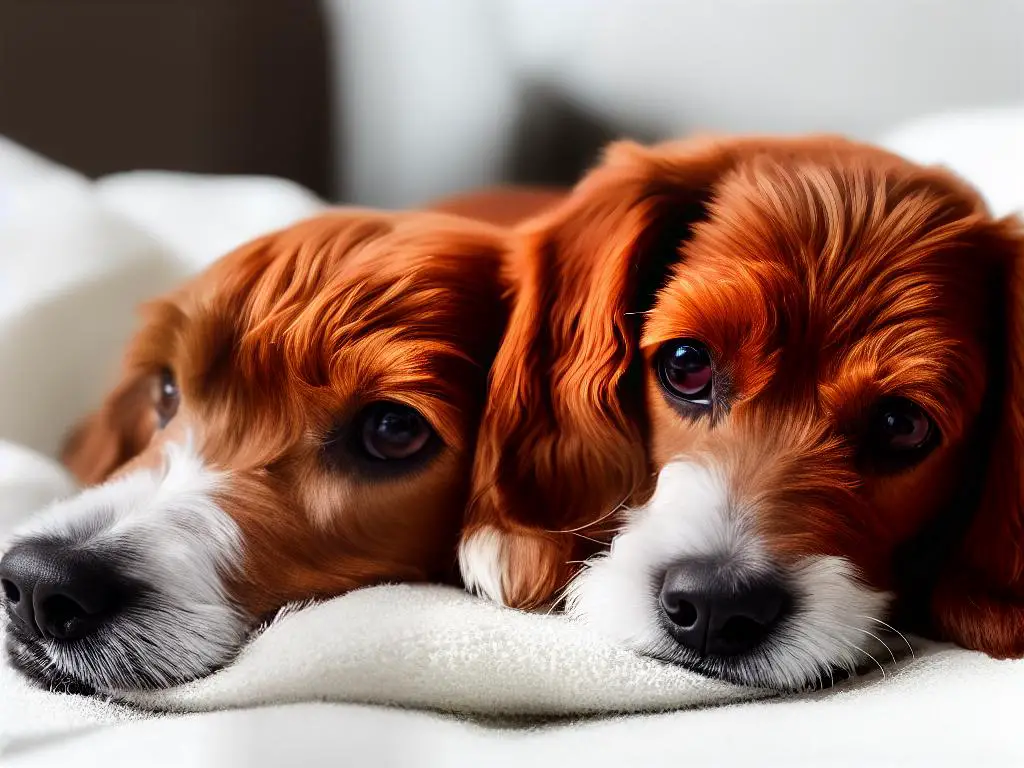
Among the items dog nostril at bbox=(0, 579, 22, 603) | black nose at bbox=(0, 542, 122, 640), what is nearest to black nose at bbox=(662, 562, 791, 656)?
black nose at bbox=(0, 542, 122, 640)

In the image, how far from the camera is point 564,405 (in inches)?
52.8

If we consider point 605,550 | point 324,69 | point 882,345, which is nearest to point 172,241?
point 324,69

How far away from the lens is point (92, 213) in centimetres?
189

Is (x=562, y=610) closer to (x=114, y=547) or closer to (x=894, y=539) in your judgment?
(x=894, y=539)

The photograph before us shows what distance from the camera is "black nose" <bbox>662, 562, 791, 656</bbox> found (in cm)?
113

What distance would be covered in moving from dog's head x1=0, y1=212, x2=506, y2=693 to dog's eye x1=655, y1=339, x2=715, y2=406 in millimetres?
237

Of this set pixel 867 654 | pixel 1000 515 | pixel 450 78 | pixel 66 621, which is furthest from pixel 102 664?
pixel 450 78

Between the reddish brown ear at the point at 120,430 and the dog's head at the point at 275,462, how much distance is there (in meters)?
0.12

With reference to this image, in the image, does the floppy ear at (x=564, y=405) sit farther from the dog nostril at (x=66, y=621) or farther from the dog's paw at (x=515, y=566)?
the dog nostril at (x=66, y=621)

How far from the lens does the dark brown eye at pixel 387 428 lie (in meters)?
1.30

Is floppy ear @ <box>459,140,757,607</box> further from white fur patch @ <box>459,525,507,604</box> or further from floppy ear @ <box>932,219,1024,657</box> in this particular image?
floppy ear @ <box>932,219,1024,657</box>

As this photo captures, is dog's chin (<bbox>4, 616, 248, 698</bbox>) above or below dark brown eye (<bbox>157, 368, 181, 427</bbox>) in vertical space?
below

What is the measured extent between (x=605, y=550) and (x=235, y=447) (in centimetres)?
49

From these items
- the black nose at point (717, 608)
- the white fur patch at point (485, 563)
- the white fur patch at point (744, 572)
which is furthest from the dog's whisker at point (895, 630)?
the white fur patch at point (485, 563)
